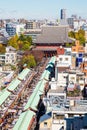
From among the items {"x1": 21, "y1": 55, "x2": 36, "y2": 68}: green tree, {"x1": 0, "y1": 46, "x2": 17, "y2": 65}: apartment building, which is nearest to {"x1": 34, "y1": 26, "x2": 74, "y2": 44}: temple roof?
{"x1": 0, "y1": 46, "x2": 17, "y2": 65}: apartment building

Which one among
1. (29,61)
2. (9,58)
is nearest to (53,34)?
(9,58)

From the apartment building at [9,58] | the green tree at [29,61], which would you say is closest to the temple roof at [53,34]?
the apartment building at [9,58]

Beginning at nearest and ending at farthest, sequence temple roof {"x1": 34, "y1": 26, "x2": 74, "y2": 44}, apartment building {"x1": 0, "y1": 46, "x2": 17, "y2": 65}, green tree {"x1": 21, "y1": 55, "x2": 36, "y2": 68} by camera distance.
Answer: green tree {"x1": 21, "y1": 55, "x2": 36, "y2": 68} < apartment building {"x1": 0, "y1": 46, "x2": 17, "y2": 65} < temple roof {"x1": 34, "y1": 26, "x2": 74, "y2": 44}

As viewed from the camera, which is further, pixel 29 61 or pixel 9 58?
pixel 9 58

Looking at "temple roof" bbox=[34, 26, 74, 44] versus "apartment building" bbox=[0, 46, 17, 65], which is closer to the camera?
"apartment building" bbox=[0, 46, 17, 65]

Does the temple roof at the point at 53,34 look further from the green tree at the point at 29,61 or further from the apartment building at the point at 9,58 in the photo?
the green tree at the point at 29,61

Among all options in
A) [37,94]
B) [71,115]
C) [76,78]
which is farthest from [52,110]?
[76,78]

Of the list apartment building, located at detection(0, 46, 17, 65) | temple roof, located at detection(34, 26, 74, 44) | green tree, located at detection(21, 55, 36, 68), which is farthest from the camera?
temple roof, located at detection(34, 26, 74, 44)

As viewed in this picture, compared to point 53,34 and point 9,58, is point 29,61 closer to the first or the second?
point 9,58

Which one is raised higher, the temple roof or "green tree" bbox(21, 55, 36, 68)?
the temple roof

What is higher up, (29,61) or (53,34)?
(53,34)

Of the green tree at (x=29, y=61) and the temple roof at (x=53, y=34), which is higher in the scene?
the temple roof at (x=53, y=34)

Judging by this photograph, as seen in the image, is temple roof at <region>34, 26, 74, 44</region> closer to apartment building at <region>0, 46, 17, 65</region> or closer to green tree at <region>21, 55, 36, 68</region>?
apartment building at <region>0, 46, 17, 65</region>
